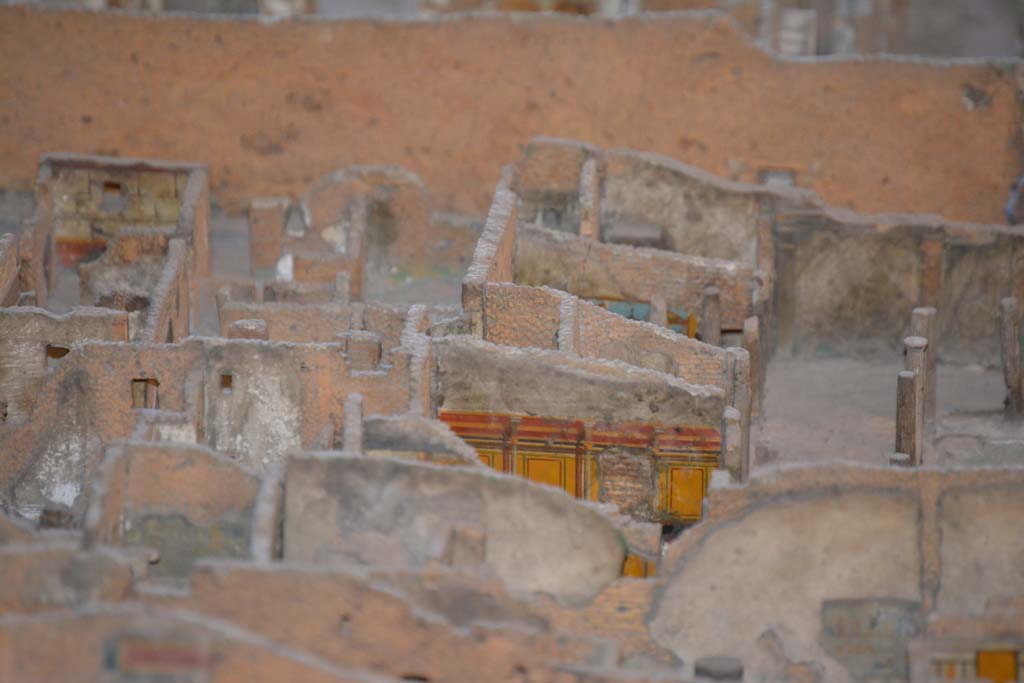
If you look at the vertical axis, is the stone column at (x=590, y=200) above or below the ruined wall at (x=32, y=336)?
above

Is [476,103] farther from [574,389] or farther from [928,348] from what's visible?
[574,389]

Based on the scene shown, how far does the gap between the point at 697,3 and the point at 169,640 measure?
21685 mm

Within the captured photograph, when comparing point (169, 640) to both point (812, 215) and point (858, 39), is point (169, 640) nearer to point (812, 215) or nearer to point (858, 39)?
point (812, 215)

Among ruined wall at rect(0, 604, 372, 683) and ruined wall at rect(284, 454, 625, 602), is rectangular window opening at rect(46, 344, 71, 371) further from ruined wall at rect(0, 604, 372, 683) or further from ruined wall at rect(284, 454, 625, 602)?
ruined wall at rect(0, 604, 372, 683)

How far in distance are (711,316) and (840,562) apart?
812 centimetres

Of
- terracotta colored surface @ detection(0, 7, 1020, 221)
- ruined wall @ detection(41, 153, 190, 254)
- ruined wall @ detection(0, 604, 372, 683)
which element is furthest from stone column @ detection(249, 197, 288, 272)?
ruined wall @ detection(0, 604, 372, 683)

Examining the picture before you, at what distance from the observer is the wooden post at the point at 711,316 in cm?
3812

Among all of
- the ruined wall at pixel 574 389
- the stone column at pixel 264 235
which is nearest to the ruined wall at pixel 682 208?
the stone column at pixel 264 235

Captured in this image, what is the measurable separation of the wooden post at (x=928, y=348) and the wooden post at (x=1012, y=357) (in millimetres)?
915

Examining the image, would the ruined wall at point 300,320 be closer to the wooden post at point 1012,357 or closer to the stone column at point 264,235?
the stone column at point 264,235

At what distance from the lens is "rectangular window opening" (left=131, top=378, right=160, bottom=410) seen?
34.3 metres

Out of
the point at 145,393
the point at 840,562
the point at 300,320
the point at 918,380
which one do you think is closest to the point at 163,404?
the point at 145,393

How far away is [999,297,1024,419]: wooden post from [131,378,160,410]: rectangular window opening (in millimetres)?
10961

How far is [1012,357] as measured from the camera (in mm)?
37531
